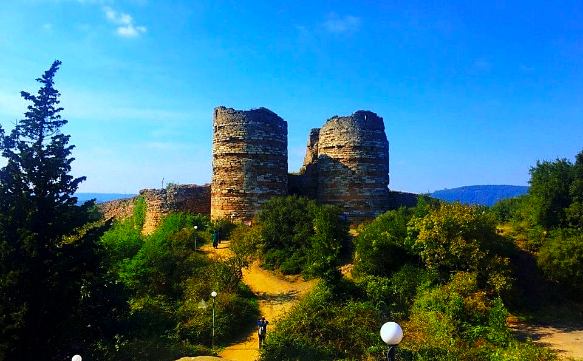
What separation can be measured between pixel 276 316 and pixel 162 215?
12219mm

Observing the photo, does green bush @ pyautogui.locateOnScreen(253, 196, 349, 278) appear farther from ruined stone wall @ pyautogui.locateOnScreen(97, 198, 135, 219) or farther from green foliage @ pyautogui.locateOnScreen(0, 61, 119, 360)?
ruined stone wall @ pyautogui.locateOnScreen(97, 198, 135, 219)

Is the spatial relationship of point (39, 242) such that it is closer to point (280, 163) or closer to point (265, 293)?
point (265, 293)

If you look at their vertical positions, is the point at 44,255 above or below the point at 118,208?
below

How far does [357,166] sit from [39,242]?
1473 centimetres

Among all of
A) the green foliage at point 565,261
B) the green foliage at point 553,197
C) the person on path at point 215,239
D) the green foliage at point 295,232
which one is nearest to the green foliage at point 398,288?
the green foliage at point 295,232

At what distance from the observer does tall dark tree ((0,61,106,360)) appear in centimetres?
1075

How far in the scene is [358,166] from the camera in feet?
75.7

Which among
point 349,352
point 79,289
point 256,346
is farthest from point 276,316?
point 79,289

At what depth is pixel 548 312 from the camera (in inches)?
632

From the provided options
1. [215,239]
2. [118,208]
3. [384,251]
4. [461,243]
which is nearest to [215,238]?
[215,239]

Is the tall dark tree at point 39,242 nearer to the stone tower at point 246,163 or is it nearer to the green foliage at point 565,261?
the stone tower at point 246,163

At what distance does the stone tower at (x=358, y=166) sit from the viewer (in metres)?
23.1

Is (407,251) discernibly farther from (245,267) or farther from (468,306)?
(245,267)

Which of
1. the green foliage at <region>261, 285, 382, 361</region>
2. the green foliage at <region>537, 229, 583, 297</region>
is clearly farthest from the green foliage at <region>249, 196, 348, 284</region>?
the green foliage at <region>537, 229, 583, 297</region>
